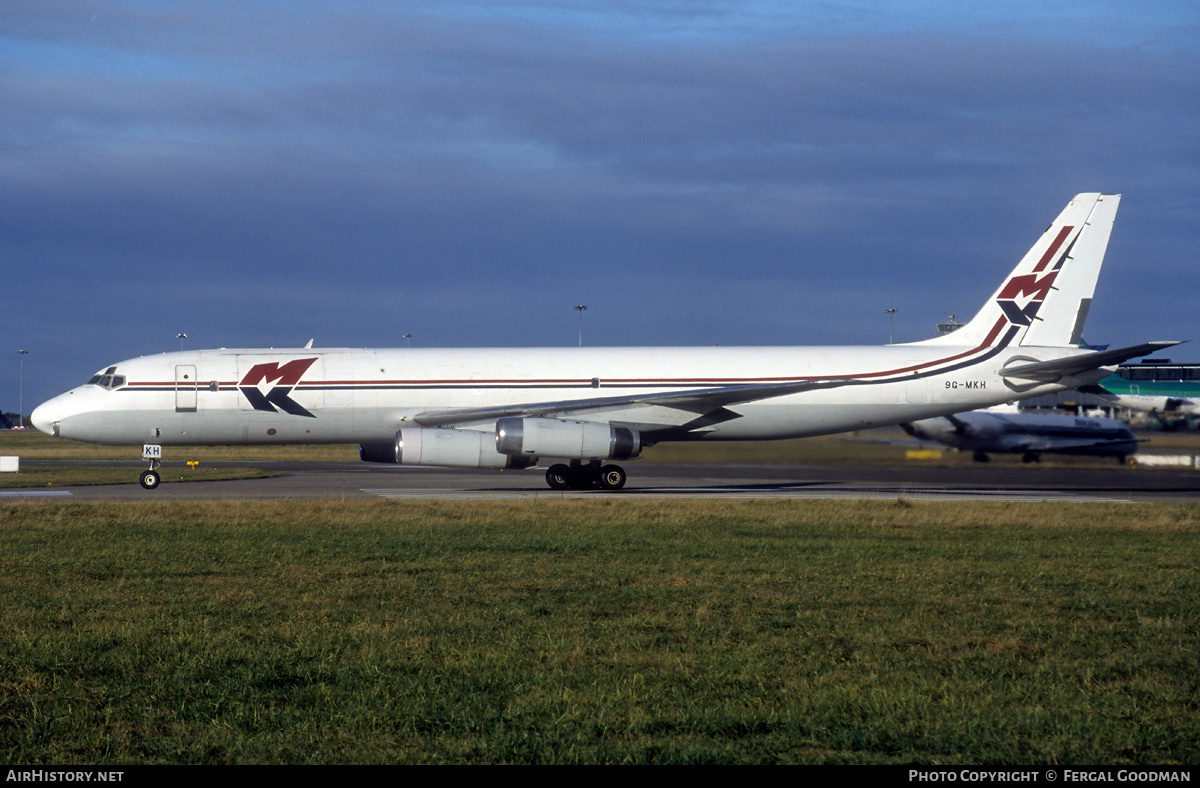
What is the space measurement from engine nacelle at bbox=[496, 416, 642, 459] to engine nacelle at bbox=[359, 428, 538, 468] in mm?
289

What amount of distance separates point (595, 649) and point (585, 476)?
19126 millimetres

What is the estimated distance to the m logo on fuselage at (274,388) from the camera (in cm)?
2645

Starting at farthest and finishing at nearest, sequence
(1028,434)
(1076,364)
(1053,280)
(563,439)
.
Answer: (1028,434) → (1053,280) → (1076,364) → (563,439)

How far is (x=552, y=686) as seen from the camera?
6.46 meters

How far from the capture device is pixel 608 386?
27000mm

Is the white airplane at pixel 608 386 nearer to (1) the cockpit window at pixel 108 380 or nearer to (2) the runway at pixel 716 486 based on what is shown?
(1) the cockpit window at pixel 108 380

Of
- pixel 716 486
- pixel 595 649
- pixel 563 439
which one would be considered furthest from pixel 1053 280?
pixel 595 649

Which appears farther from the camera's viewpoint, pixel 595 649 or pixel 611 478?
pixel 611 478

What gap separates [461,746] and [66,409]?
82.6ft

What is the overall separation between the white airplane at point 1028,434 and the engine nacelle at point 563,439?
9.23 meters

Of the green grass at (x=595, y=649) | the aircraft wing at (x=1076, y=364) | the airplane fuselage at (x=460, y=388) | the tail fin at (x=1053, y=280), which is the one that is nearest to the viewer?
the green grass at (x=595, y=649)

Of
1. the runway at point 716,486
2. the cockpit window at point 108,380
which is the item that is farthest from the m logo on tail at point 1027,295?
the cockpit window at point 108,380

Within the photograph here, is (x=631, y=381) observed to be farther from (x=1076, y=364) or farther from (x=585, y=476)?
(x=1076, y=364)

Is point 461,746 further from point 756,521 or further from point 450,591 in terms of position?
point 756,521
